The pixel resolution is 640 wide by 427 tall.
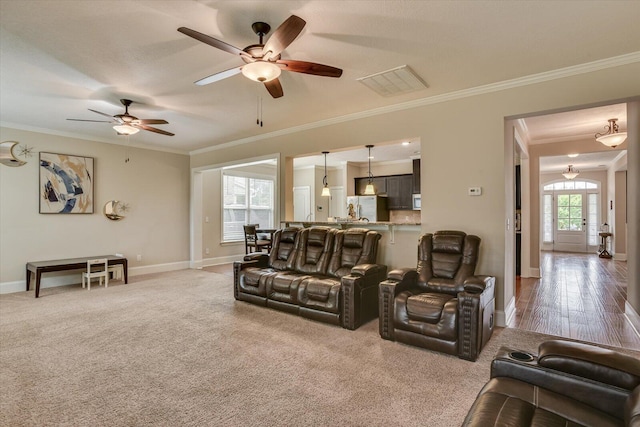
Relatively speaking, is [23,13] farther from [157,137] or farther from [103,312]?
[157,137]

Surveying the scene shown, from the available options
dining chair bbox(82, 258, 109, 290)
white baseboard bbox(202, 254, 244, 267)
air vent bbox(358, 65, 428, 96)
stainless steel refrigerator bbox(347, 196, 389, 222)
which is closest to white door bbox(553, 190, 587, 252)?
stainless steel refrigerator bbox(347, 196, 389, 222)

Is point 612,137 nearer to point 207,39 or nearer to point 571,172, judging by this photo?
point 207,39

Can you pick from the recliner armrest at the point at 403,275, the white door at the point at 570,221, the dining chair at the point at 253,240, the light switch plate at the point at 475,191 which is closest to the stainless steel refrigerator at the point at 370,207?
the dining chair at the point at 253,240

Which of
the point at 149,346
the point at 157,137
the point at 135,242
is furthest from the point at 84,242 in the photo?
the point at 149,346

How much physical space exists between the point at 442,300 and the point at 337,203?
7.01 metres

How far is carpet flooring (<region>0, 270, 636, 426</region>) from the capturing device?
2.10 metres

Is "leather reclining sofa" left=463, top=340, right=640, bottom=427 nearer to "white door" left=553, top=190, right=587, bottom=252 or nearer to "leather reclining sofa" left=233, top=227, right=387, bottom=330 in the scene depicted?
"leather reclining sofa" left=233, top=227, right=387, bottom=330

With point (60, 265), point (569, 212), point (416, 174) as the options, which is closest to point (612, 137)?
point (416, 174)

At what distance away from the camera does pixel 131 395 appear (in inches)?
91.0

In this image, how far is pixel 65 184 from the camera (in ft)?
19.4

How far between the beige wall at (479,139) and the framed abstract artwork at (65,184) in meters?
5.46

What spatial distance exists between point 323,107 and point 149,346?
3.53 metres

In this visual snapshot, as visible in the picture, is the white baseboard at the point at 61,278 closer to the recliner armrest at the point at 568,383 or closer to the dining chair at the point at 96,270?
the dining chair at the point at 96,270

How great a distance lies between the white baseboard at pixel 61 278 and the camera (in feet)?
17.7
